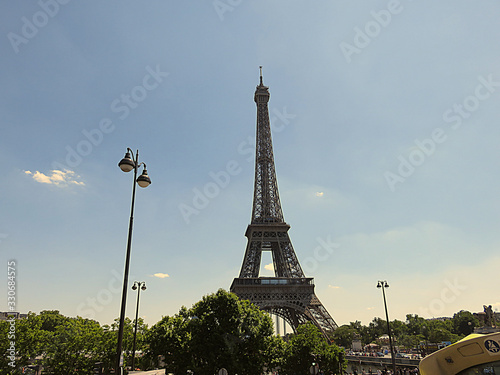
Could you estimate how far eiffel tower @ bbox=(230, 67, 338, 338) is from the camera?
57.4m

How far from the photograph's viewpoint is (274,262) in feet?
233

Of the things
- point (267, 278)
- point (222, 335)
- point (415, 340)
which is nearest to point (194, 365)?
point (222, 335)

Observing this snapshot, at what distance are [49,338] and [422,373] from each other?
44.3 m

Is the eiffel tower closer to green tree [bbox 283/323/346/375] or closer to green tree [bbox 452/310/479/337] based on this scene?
green tree [bbox 283/323/346/375]

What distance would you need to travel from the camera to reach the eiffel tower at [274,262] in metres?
57.4

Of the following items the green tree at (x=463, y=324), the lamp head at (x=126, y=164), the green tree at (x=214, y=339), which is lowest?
the green tree at (x=463, y=324)

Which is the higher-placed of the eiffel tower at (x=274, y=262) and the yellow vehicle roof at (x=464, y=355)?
the eiffel tower at (x=274, y=262)

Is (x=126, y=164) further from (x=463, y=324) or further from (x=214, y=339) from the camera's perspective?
(x=463, y=324)

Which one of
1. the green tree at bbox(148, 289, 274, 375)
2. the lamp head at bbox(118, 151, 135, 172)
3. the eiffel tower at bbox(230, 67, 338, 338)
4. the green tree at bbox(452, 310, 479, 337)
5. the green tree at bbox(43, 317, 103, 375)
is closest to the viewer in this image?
the lamp head at bbox(118, 151, 135, 172)

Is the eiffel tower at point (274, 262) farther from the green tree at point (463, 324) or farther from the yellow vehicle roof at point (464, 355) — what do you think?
the green tree at point (463, 324)

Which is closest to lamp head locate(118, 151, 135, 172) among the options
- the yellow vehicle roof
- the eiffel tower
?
the yellow vehicle roof

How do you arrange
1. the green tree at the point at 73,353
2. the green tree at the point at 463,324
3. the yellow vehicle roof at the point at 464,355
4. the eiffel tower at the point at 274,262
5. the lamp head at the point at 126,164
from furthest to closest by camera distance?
the green tree at the point at 463,324 → the eiffel tower at the point at 274,262 → the green tree at the point at 73,353 → the lamp head at the point at 126,164 → the yellow vehicle roof at the point at 464,355

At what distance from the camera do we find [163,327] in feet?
87.7

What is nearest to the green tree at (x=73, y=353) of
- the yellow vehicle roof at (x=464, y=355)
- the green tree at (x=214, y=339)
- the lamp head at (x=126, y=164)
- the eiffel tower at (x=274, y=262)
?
the green tree at (x=214, y=339)
